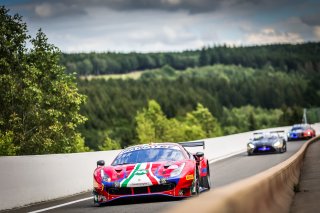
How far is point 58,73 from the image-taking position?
43094mm

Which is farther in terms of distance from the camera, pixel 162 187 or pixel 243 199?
pixel 162 187

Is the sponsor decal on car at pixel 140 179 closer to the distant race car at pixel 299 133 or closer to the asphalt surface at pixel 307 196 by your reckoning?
the asphalt surface at pixel 307 196

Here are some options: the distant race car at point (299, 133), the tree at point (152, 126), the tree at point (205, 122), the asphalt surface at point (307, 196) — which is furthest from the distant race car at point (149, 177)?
the tree at point (205, 122)

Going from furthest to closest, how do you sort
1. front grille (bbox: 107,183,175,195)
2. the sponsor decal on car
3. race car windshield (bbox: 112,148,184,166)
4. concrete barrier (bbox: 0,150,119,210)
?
concrete barrier (bbox: 0,150,119,210)
race car windshield (bbox: 112,148,184,166)
front grille (bbox: 107,183,175,195)
the sponsor decal on car

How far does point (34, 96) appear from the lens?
1606 inches

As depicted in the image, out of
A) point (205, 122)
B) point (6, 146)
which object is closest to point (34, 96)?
Answer: point (6, 146)

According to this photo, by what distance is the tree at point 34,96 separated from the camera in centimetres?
4084

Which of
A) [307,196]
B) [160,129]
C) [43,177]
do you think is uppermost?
[160,129]

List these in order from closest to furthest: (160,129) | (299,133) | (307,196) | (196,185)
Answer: (307,196) < (196,185) < (299,133) < (160,129)

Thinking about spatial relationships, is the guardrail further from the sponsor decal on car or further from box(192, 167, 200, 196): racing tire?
box(192, 167, 200, 196): racing tire

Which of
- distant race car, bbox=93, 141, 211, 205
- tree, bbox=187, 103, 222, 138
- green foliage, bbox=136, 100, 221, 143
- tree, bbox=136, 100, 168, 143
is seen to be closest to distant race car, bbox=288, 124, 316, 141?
distant race car, bbox=93, 141, 211, 205

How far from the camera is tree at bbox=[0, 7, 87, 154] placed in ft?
134

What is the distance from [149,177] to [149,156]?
3.86ft

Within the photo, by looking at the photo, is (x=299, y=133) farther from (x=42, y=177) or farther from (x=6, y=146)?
(x=42, y=177)
